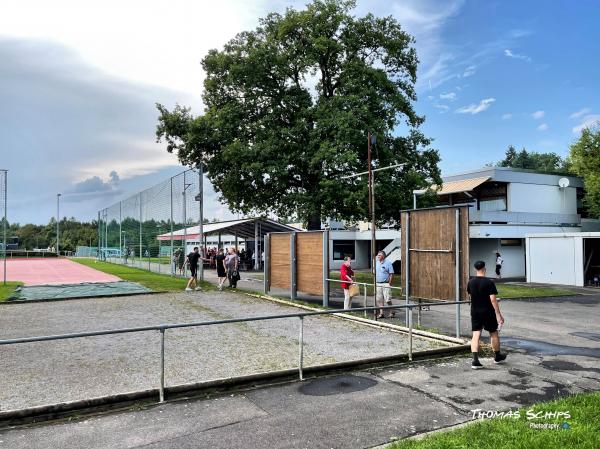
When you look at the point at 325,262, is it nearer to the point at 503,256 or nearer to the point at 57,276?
the point at 57,276

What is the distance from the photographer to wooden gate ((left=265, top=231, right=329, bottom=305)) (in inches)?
586

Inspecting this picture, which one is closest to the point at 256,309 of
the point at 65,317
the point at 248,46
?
the point at 65,317

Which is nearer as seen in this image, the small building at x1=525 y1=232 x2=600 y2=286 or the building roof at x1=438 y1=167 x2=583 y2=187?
the small building at x1=525 y1=232 x2=600 y2=286

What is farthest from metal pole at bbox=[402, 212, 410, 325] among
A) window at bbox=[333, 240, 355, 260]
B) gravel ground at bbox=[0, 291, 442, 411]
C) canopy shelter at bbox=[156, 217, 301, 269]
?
window at bbox=[333, 240, 355, 260]

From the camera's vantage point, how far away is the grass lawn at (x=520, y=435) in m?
4.49

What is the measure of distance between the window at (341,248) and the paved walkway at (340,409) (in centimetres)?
3776

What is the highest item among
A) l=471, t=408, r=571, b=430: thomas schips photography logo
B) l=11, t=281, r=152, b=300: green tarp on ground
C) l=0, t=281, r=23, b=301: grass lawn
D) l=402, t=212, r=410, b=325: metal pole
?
l=402, t=212, r=410, b=325: metal pole

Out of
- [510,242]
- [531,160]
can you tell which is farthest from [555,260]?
[531,160]

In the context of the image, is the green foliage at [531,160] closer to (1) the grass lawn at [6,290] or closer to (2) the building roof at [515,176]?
(2) the building roof at [515,176]

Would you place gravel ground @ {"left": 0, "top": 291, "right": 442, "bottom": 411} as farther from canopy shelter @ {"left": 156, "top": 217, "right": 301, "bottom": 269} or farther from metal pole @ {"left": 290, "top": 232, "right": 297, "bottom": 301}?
canopy shelter @ {"left": 156, "top": 217, "right": 301, "bottom": 269}

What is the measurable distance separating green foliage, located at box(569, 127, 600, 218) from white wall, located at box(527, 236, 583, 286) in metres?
9.17

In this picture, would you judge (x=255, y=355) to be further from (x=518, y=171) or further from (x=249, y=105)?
(x=518, y=171)

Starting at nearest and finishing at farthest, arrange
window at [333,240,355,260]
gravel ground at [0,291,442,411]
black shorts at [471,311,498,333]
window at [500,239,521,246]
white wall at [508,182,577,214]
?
gravel ground at [0,291,442,411] → black shorts at [471,311,498,333] → window at [500,239,521,246] → white wall at [508,182,577,214] → window at [333,240,355,260]

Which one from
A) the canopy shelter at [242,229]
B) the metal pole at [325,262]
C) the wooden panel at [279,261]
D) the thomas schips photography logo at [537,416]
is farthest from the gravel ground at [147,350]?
the canopy shelter at [242,229]
